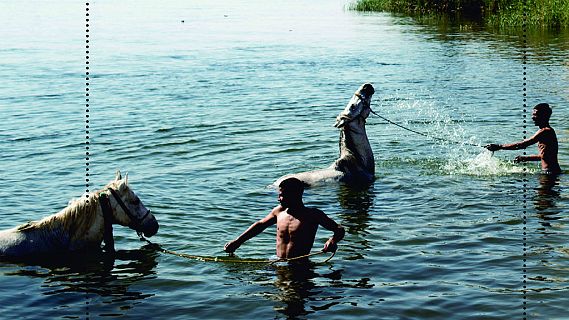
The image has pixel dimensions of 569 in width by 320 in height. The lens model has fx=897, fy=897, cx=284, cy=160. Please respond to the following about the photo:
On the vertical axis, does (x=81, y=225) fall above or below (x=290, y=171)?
above

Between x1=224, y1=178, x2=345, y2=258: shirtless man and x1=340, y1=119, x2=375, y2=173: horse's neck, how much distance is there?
5238 millimetres

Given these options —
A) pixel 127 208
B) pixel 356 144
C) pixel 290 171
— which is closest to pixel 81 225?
pixel 127 208

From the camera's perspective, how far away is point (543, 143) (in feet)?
49.6

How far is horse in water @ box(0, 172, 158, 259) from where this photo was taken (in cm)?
1053

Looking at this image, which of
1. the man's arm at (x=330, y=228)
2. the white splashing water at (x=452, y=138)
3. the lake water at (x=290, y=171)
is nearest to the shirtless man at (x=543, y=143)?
the lake water at (x=290, y=171)

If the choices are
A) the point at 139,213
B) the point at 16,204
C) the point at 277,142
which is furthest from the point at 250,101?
the point at 139,213

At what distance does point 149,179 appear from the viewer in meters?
16.5

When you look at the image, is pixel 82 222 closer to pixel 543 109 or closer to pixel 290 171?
pixel 290 171

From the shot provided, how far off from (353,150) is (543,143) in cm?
320

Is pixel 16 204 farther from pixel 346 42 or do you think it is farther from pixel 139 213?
pixel 346 42

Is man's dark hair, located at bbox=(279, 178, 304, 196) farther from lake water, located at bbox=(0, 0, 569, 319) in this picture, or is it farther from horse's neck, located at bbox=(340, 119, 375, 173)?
horse's neck, located at bbox=(340, 119, 375, 173)

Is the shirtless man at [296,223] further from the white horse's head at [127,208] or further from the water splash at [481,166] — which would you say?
the water splash at [481,166]

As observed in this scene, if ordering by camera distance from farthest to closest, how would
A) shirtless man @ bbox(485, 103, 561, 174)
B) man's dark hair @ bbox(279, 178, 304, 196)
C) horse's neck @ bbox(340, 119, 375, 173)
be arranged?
horse's neck @ bbox(340, 119, 375, 173) → shirtless man @ bbox(485, 103, 561, 174) → man's dark hair @ bbox(279, 178, 304, 196)

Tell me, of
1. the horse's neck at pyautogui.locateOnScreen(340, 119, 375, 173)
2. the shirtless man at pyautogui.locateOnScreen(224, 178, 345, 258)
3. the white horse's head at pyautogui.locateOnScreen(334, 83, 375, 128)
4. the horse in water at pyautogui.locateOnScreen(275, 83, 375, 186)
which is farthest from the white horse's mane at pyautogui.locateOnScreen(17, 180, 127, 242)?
the horse's neck at pyautogui.locateOnScreen(340, 119, 375, 173)
